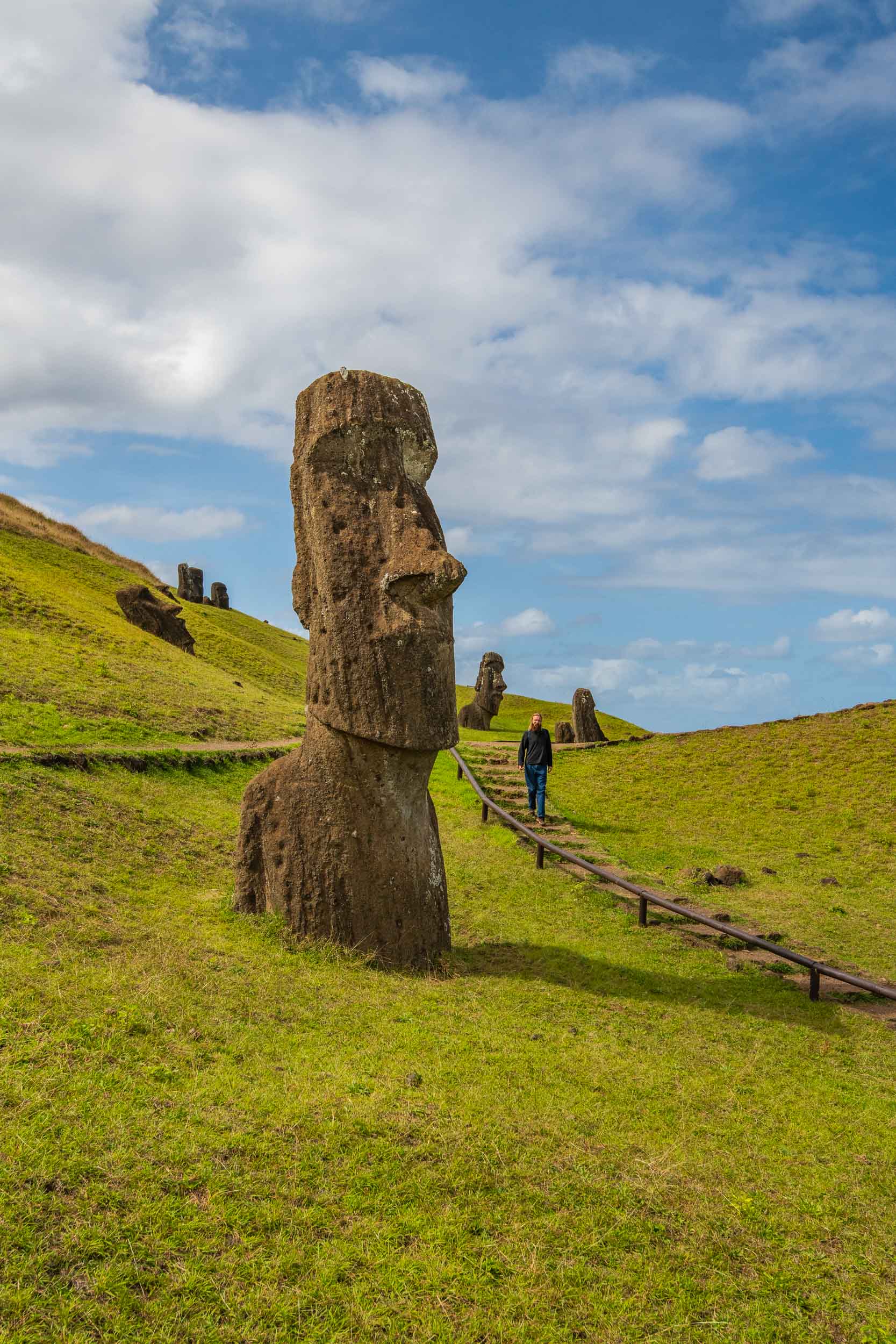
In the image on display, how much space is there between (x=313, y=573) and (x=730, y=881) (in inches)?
391

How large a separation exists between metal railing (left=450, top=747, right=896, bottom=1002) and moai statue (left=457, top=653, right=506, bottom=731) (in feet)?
58.0

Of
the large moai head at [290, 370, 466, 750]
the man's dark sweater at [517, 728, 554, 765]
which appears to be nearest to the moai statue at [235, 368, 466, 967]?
the large moai head at [290, 370, 466, 750]

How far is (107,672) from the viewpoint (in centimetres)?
2469

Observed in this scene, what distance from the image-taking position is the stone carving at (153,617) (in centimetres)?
3884

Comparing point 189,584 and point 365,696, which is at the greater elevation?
point 189,584

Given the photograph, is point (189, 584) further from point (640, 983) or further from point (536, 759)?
point (640, 983)

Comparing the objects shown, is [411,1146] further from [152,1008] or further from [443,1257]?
[152,1008]

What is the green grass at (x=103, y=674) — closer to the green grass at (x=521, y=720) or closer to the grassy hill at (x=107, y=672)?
the grassy hill at (x=107, y=672)

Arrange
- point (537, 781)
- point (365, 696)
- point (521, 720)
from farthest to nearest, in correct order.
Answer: point (521, 720) → point (537, 781) → point (365, 696)

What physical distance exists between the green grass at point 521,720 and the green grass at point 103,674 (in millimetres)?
7619

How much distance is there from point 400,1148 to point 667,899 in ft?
30.4

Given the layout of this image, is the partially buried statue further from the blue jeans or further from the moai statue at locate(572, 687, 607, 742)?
the blue jeans

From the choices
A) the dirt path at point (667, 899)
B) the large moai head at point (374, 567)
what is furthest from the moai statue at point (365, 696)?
the dirt path at point (667, 899)

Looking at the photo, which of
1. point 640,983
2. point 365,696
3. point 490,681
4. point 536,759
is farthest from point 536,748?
point 490,681
